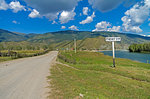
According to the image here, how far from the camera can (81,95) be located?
5.48 metres

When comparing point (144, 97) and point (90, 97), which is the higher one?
point (90, 97)

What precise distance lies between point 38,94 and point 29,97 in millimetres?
522

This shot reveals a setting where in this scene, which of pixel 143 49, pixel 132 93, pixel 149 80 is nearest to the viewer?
pixel 132 93

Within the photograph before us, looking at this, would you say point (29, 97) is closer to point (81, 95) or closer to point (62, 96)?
point (62, 96)

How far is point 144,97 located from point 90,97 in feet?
11.4

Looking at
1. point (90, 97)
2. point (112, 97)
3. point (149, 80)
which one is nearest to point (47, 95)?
point (90, 97)

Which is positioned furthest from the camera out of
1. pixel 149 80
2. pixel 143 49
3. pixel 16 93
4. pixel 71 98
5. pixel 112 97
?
pixel 143 49

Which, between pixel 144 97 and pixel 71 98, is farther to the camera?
pixel 144 97

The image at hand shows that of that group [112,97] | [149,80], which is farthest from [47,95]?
[149,80]

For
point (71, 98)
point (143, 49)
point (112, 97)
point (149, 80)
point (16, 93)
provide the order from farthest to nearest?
point (143, 49), point (149, 80), point (16, 93), point (112, 97), point (71, 98)

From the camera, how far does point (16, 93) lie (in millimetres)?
5949

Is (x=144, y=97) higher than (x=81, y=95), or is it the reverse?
(x=81, y=95)

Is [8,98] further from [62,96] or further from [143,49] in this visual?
[143,49]

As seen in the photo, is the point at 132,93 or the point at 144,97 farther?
the point at 132,93
